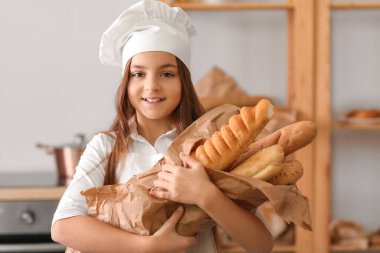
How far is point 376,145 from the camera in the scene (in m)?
3.31

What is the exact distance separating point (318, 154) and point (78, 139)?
1.02 m

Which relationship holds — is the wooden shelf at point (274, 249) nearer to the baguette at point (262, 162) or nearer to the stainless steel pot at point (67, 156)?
the stainless steel pot at point (67, 156)

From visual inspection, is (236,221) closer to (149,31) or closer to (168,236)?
(168,236)

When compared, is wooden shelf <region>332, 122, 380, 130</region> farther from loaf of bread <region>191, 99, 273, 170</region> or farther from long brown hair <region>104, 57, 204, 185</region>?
loaf of bread <region>191, 99, 273, 170</region>

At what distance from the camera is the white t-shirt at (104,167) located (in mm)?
1441

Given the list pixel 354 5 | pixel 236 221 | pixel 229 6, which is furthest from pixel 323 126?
pixel 236 221

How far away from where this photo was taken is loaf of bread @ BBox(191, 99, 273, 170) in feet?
4.03

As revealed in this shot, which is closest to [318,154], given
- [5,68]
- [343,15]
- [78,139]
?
[343,15]

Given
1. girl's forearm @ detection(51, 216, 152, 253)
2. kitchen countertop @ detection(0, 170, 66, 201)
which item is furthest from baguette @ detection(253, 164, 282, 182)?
kitchen countertop @ detection(0, 170, 66, 201)

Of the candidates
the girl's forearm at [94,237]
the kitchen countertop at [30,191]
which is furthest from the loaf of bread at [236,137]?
the kitchen countertop at [30,191]

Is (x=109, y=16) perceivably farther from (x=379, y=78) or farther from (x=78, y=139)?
(x=379, y=78)

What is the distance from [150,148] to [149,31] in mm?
271

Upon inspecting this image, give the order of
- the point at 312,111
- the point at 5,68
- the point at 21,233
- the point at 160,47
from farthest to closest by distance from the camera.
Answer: the point at 5,68 → the point at 312,111 → the point at 21,233 → the point at 160,47

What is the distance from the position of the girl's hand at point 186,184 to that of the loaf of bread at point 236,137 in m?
0.02
